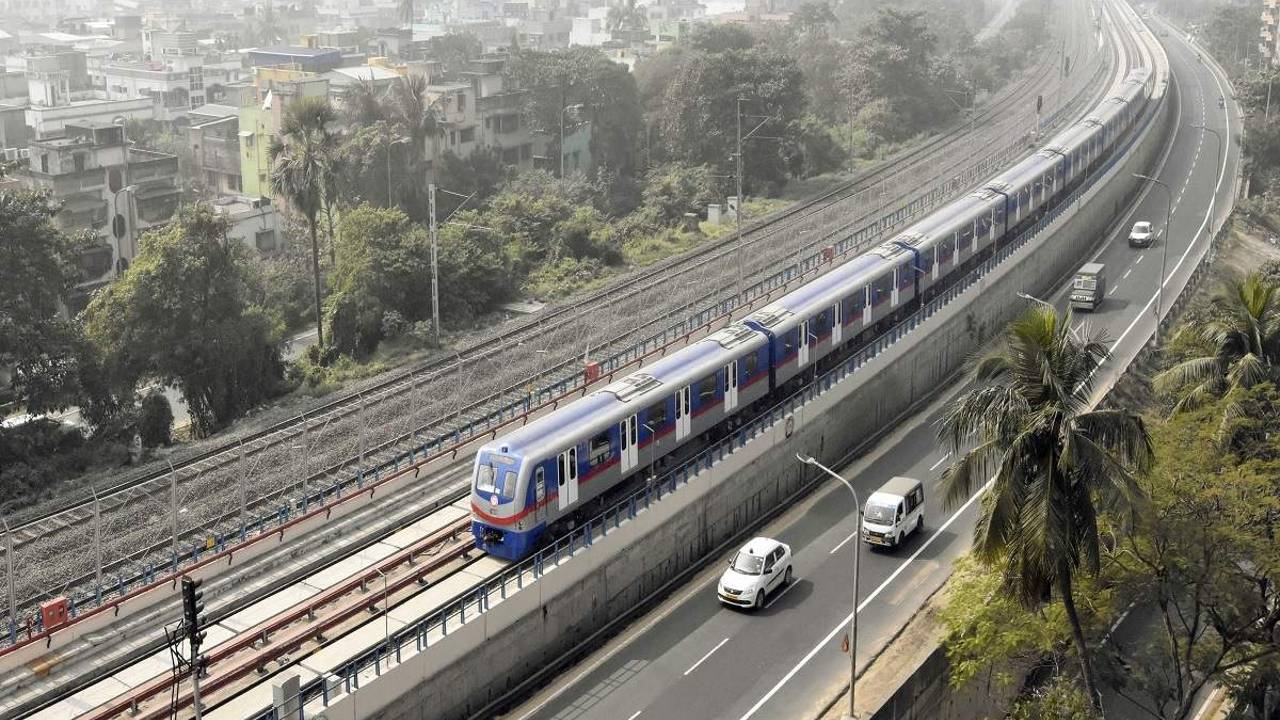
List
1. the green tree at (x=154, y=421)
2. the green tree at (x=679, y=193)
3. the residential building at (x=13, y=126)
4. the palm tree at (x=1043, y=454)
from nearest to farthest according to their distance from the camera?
1. the palm tree at (x=1043, y=454)
2. the green tree at (x=154, y=421)
3. the green tree at (x=679, y=193)
4. the residential building at (x=13, y=126)

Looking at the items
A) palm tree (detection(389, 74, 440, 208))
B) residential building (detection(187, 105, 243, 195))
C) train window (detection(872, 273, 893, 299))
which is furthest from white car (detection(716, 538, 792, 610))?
residential building (detection(187, 105, 243, 195))

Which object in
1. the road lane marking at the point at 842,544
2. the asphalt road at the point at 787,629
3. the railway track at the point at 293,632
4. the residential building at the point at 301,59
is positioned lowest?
the asphalt road at the point at 787,629

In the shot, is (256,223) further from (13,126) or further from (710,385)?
(710,385)

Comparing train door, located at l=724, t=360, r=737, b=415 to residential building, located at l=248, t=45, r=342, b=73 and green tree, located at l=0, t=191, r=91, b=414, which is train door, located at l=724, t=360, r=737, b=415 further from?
residential building, located at l=248, t=45, r=342, b=73

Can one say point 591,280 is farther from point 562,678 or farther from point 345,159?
point 562,678

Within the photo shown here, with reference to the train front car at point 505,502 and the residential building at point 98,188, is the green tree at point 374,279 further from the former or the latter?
the train front car at point 505,502

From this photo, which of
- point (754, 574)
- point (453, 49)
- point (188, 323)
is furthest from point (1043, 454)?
point (453, 49)

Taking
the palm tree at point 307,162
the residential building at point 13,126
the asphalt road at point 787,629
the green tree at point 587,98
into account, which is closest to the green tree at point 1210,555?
the asphalt road at point 787,629
